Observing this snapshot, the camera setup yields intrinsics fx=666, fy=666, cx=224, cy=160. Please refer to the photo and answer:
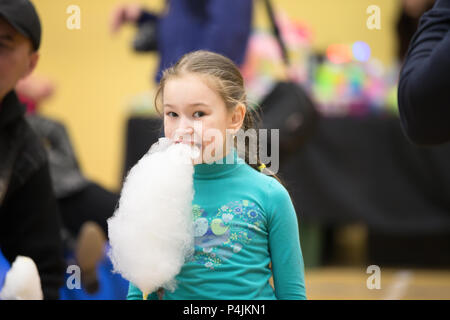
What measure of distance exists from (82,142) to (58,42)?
0.95 meters

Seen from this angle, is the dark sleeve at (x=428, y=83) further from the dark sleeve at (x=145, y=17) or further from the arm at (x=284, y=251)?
the dark sleeve at (x=145, y=17)

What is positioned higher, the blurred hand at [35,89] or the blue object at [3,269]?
the blurred hand at [35,89]

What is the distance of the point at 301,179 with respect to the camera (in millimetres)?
4121

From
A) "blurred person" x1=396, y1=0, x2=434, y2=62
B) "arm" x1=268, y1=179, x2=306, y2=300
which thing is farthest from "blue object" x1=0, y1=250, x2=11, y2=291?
"blurred person" x1=396, y1=0, x2=434, y2=62

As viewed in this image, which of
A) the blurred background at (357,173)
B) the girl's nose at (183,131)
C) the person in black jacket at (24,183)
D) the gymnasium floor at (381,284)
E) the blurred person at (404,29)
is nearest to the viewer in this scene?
the girl's nose at (183,131)

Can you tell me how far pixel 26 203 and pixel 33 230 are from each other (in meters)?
0.07

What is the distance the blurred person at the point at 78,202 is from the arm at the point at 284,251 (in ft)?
3.16

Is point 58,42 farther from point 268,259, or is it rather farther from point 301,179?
point 268,259

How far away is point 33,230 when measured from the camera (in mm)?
1667

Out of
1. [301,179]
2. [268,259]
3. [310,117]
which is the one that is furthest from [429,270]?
[268,259]

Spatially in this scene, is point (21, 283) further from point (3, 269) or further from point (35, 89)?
point (35, 89)

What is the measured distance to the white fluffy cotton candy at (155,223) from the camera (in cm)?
121

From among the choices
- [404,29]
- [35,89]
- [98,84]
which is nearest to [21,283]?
[35,89]

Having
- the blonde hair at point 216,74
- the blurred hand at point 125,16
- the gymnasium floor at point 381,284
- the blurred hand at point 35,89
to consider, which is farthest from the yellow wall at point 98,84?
the blonde hair at point 216,74
